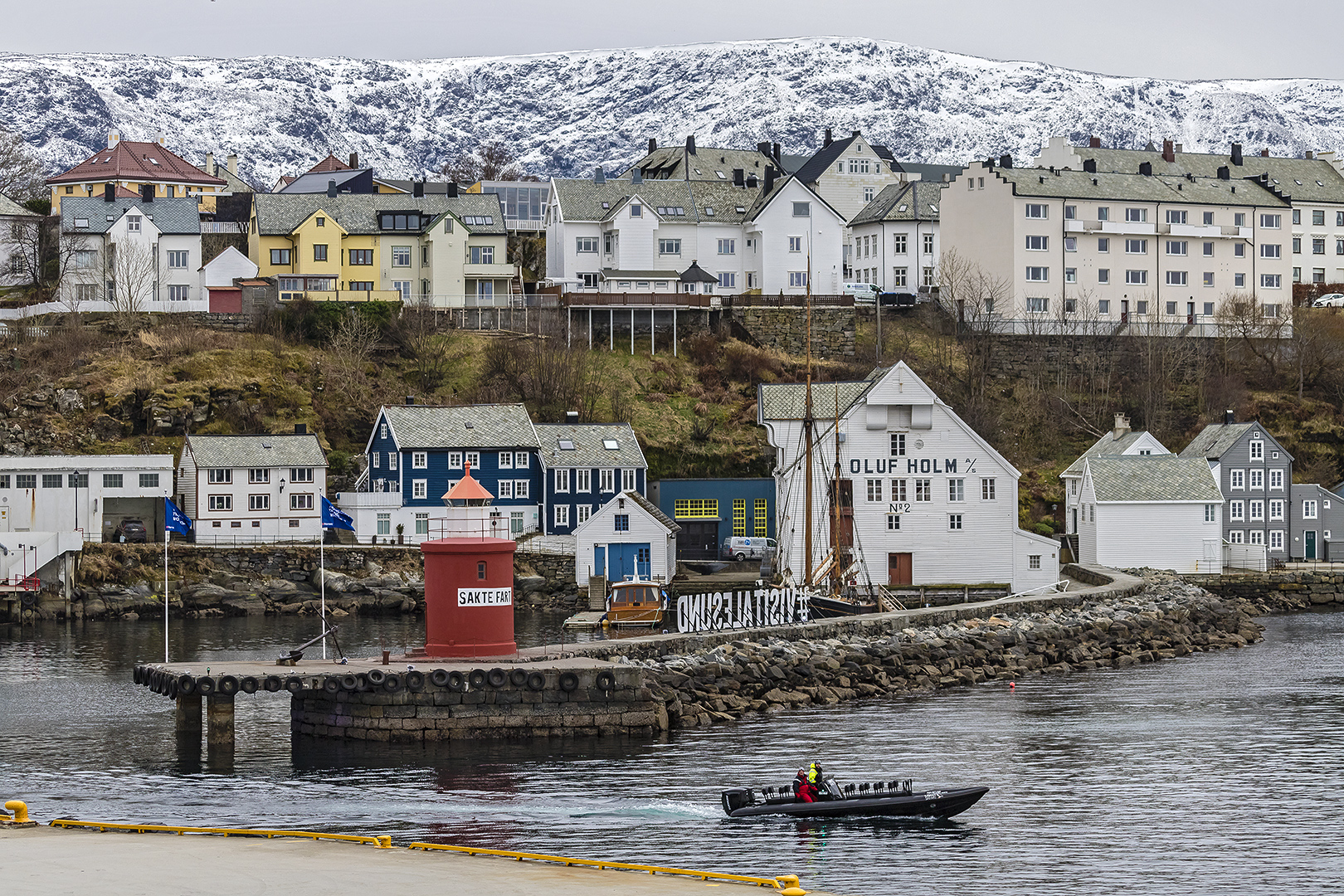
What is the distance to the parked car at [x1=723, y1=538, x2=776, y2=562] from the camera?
257 ft

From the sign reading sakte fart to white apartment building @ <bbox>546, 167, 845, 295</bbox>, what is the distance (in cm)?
5883

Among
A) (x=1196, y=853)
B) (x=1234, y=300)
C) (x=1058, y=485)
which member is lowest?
(x=1196, y=853)

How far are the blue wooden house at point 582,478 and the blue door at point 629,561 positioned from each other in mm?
5604

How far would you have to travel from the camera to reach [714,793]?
120 ft

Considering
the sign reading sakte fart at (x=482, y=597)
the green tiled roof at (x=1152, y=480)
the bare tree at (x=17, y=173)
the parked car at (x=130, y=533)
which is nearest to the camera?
the sign reading sakte fart at (x=482, y=597)

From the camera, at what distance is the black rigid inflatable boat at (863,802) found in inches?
1368

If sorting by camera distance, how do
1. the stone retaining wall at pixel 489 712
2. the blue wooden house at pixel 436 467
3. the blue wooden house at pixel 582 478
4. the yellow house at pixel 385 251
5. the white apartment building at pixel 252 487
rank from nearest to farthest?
the stone retaining wall at pixel 489 712 → the white apartment building at pixel 252 487 → the blue wooden house at pixel 436 467 → the blue wooden house at pixel 582 478 → the yellow house at pixel 385 251

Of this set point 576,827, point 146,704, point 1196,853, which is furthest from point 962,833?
point 146,704

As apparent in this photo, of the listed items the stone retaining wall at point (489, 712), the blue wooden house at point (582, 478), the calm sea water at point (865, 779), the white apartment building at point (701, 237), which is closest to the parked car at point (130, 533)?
the blue wooden house at point (582, 478)

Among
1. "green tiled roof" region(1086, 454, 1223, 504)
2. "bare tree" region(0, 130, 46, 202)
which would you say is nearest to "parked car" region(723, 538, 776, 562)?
"green tiled roof" region(1086, 454, 1223, 504)

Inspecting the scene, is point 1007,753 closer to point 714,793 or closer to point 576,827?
point 714,793

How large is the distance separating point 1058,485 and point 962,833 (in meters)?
53.8

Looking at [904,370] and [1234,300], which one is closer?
[904,370]

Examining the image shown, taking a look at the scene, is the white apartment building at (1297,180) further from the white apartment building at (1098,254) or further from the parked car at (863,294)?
the parked car at (863,294)
